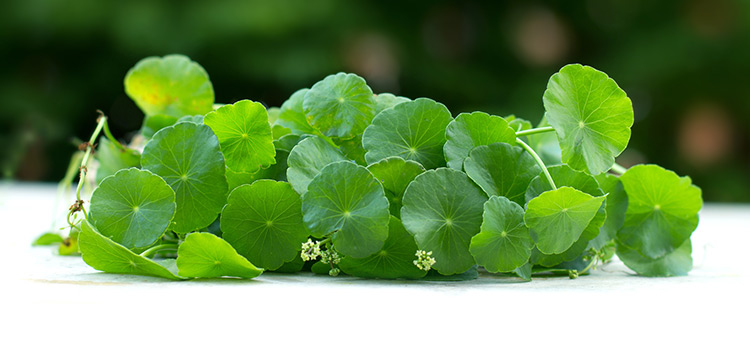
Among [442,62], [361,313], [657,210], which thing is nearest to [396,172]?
Answer: [361,313]

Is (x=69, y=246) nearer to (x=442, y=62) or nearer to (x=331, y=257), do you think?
(x=331, y=257)

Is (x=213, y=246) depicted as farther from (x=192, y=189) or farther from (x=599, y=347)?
(x=599, y=347)

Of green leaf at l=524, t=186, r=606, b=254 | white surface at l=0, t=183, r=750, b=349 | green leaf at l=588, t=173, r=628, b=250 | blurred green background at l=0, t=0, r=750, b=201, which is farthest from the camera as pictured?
blurred green background at l=0, t=0, r=750, b=201

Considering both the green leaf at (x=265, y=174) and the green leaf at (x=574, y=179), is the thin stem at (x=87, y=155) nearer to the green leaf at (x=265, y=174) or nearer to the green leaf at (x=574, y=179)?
the green leaf at (x=265, y=174)

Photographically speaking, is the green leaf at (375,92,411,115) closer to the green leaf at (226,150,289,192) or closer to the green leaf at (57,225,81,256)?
the green leaf at (226,150,289,192)

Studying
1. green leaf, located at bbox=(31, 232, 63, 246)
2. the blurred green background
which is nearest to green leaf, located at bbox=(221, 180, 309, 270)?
green leaf, located at bbox=(31, 232, 63, 246)
